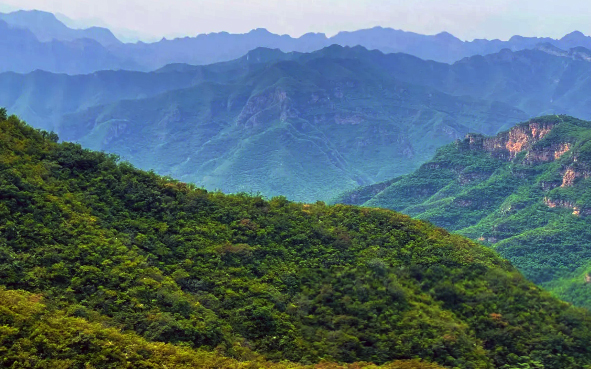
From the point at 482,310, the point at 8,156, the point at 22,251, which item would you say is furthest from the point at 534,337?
the point at 8,156

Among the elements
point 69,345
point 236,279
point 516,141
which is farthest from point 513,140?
point 69,345

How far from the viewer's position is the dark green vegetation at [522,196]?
71.3 m

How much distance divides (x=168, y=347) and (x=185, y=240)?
11.4 metres

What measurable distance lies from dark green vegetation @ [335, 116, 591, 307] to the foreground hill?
101ft

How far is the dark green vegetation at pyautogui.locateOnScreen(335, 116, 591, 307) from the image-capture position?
71.3 m

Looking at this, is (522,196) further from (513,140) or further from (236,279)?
(236,279)

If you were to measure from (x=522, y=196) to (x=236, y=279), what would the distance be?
7695cm

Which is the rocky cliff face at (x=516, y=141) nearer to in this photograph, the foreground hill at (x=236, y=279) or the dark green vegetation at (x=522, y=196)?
the dark green vegetation at (x=522, y=196)

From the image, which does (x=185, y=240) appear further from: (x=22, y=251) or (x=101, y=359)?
(x=101, y=359)

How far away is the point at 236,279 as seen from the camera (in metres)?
30.4

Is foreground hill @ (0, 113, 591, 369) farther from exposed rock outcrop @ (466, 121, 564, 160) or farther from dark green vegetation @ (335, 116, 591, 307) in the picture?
exposed rock outcrop @ (466, 121, 564, 160)

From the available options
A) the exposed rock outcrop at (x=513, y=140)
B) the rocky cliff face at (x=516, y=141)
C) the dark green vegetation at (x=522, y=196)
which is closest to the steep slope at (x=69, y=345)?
the dark green vegetation at (x=522, y=196)

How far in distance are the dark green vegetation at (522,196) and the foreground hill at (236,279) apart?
1208 inches

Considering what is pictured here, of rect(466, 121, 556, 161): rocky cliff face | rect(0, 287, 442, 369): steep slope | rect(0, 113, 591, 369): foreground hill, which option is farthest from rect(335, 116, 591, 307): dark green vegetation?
rect(0, 287, 442, 369): steep slope
